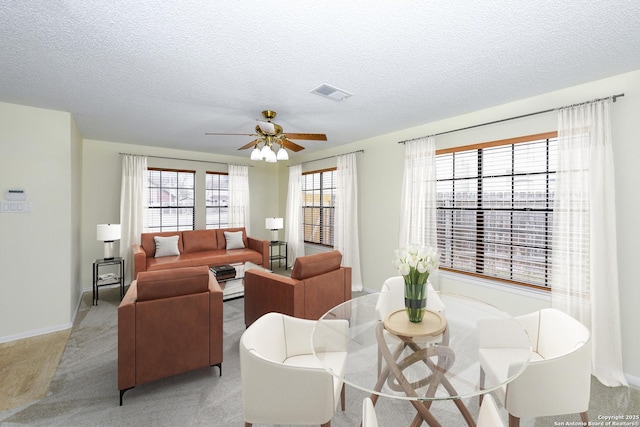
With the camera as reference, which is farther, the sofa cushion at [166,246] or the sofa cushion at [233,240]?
the sofa cushion at [233,240]

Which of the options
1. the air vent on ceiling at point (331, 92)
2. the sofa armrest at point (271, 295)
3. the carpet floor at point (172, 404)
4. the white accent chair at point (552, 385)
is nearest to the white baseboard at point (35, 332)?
the carpet floor at point (172, 404)

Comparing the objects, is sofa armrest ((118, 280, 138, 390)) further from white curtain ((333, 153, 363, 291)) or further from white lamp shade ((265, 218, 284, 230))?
white lamp shade ((265, 218, 284, 230))

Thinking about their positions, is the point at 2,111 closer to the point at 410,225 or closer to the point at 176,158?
the point at 176,158

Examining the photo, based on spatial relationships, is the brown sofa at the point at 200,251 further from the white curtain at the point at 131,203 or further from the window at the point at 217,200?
the window at the point at 217,200

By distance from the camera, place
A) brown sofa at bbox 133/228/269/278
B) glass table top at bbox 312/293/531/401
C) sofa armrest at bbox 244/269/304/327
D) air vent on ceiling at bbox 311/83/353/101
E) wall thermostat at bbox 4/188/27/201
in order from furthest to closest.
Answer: brown sofa at bbox 133/228/269/278, wall thermostat at bbox 4/188/27/201, sofa armrest at bbox 244/269/304/327, air vent on ceiling at bbox 311/83/353/101, glass table top at bbox 312/293/531/401

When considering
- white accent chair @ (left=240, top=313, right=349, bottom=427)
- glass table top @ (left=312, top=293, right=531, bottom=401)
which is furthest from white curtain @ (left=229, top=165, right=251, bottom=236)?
white accent chair @ (left=240, top=313, right=349, bottom=427)

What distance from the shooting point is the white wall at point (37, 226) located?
3.16 m

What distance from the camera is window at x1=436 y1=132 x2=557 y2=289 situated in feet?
9.80

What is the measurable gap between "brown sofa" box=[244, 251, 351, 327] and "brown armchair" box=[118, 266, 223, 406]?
0.72m

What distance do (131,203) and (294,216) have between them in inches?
126

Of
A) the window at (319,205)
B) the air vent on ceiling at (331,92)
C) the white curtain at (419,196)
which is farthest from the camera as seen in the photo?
the window at (319,205)

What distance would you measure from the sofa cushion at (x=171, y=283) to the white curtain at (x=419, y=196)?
9.11 feet

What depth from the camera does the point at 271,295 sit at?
3.09 meters

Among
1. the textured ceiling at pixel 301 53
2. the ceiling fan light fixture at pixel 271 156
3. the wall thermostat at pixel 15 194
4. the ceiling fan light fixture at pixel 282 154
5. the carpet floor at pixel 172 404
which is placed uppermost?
the textured ceiling at pixel 301 53
